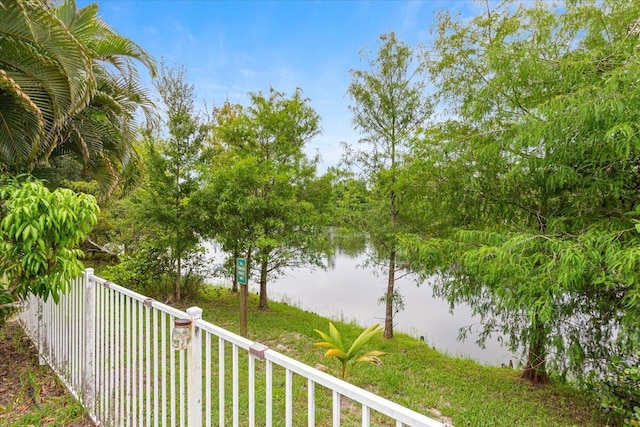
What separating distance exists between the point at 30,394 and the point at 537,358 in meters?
5.22

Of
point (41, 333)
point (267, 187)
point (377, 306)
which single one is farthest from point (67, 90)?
point (377, 306)

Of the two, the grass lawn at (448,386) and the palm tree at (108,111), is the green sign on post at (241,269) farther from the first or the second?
the palm tree at (108,111)

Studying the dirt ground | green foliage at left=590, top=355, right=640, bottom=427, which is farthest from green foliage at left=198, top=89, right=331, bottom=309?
green foliage at left=590, top=355, right=640, bottom=427

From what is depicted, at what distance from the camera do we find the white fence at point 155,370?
1.19 metres

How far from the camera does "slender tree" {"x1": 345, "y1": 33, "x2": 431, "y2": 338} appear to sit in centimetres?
617

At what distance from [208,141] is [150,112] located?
158 centimetres

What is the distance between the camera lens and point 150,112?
222 inches

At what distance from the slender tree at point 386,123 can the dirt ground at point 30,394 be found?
468 centimetres

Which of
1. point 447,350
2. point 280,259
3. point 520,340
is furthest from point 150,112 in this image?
point 447,350

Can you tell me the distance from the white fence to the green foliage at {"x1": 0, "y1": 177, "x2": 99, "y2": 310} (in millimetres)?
279

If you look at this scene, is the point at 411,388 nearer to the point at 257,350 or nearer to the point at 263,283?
the point at 257,350

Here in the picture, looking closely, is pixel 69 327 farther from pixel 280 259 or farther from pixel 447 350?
pixel 447 350

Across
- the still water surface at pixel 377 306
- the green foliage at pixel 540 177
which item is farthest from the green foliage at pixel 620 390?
the still water surface at pixel 377 306

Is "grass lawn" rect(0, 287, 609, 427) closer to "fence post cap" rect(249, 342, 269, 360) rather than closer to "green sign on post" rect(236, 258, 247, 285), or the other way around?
"green sign on post" rect(236, 258, 247, 285)
